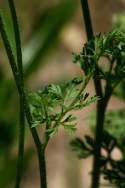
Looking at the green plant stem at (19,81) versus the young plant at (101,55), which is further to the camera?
the young plant at (101,55)

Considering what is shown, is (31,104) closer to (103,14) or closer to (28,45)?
(28,45)

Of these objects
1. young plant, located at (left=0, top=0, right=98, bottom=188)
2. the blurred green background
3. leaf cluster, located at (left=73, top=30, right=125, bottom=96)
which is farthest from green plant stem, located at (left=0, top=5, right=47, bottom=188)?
the blurred green background

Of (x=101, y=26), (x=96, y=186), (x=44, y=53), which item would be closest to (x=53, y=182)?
(x=44, y=53)

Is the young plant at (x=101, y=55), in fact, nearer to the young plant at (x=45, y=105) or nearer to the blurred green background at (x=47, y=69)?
the young plant at (x=45, y=105)

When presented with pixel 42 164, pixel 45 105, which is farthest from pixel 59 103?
pixel 42 164

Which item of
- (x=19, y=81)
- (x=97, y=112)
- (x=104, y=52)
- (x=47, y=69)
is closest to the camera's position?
(x=19, y=81)

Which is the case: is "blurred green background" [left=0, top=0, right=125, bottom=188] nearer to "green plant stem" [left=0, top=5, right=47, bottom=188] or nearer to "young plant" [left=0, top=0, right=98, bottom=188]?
"young plant" [left=0, top=0, right=98, bottom=188]

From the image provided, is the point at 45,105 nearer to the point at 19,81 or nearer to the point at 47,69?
the point at 19,81

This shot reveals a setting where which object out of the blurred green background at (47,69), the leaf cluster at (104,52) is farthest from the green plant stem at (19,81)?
the blurred green background at (47,69)
